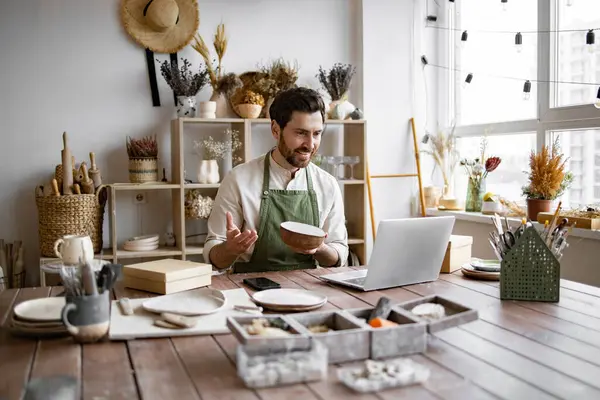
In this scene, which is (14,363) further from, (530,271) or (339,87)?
(339,87)

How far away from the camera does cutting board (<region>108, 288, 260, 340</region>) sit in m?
1.50

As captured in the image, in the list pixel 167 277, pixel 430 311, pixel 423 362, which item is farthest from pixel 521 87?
pixel 423 362

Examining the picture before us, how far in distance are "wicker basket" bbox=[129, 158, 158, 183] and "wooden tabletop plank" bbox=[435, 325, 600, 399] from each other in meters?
2.75

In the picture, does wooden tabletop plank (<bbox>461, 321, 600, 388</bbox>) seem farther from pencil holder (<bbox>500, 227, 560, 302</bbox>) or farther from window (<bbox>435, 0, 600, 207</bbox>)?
window (<bbox>435, 0, 600, 207</bbox>)

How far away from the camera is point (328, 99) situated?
4.51m

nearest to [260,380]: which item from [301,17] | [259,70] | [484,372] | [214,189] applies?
[484,372]

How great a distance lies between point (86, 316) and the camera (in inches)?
56.9

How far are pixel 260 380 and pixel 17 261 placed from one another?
3.13 m

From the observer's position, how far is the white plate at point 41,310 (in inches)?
60.7

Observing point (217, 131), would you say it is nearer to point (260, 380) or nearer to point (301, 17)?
point (301, 17)

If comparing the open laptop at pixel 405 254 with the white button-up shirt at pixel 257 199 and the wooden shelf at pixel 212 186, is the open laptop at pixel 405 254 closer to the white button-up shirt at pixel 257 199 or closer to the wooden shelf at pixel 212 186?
the white button-up shirt at pixel 257 199

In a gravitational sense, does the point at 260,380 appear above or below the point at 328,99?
below

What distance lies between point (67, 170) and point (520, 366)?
9.94ft

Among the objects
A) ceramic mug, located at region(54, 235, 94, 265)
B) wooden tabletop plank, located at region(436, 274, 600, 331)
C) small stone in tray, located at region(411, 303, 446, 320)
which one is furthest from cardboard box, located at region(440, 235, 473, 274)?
ceramic mug, located at region(54, 235, 94, 265)
